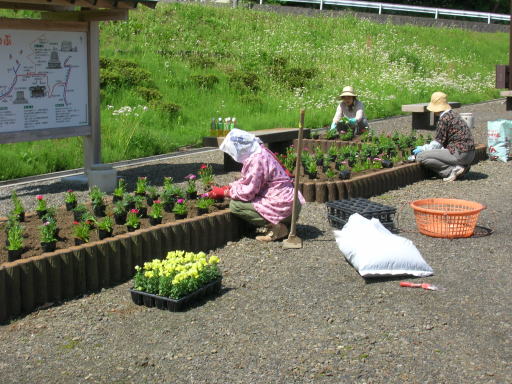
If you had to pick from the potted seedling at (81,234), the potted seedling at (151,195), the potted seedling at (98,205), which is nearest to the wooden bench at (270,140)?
the potted seedling at (151,195)

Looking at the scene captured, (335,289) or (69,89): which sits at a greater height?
(69,89)

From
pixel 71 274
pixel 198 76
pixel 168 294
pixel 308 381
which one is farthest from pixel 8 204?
pixel 198 76

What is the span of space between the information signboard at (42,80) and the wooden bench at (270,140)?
5.70ft

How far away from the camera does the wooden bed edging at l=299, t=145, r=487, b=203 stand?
30.6 ft

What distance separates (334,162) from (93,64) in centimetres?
344

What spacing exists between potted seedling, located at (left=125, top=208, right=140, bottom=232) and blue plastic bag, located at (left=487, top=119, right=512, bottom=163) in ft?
23.6

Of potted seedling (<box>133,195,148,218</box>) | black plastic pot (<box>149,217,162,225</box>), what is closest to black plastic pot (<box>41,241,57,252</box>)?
black plastic pot (<box>149,217,162,225</box>)

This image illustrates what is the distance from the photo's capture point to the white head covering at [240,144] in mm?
7312

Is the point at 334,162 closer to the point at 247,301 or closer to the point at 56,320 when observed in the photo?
the point at 247,301

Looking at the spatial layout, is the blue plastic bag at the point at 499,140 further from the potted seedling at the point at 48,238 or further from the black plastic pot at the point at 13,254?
the black plastic pot at the point at 13,254

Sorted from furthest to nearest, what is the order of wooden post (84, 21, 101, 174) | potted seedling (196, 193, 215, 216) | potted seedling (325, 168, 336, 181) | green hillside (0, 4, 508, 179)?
green hillside (0, 4, 508, 179) < wooden post (84, 21, 101, 174) < potted seedling (325, 168, 336, 181) < potted seedling (196, 193, 215, 216)

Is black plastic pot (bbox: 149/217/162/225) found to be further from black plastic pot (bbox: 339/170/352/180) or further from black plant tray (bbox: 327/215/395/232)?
black plastic pot (bbox: 339/170/352/180)

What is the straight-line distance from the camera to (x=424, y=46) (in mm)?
30344

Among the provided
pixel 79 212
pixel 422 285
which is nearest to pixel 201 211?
pixel 79 212
